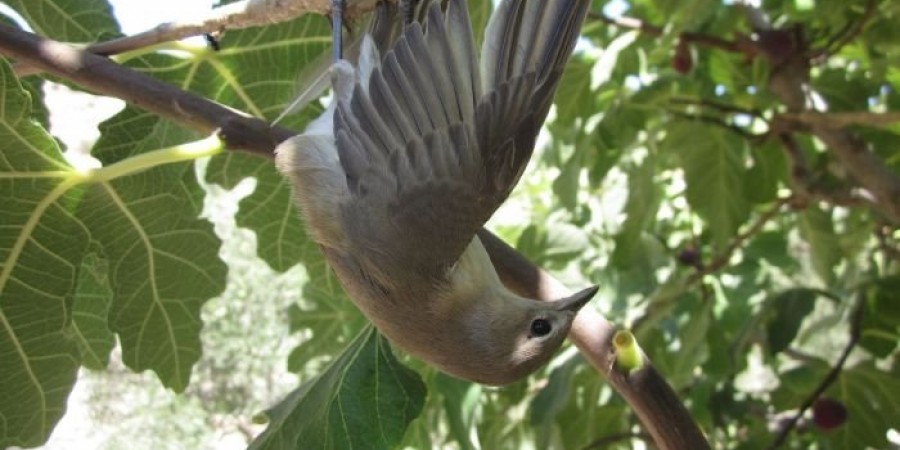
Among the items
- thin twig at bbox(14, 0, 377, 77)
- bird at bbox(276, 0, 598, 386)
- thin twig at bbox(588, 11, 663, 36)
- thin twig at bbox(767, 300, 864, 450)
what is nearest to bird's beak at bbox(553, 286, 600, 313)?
bird at bbox(276, 0, 598, 386)

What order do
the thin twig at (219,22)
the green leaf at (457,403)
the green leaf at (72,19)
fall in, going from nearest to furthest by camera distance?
the thin twig at (219,22), the green leaf at (72,19), the green leaf at (457,403)

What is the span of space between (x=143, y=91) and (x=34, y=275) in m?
0.38

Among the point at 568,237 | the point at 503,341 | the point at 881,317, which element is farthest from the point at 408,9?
the point at 881,317

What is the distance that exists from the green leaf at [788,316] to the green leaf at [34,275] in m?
1.53

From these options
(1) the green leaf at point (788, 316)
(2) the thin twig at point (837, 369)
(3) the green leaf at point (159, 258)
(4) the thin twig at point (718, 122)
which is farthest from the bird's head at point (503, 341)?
(4) the thin twig at point (718, 122)

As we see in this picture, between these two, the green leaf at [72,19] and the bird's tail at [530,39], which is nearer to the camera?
the bird's tail at [530,39]

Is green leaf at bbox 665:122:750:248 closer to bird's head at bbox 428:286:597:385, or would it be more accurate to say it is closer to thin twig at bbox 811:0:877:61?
thin twig at bbox 811:0:877:61

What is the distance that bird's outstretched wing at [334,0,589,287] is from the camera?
1252 millimetres

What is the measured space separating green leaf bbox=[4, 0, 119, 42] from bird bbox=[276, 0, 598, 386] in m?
0.66

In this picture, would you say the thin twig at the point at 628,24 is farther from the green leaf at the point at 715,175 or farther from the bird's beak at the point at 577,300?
the bird's beak at the point at 577,300

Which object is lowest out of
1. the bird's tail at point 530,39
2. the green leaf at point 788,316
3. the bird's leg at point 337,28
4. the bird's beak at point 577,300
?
the green leaf at point 788,316

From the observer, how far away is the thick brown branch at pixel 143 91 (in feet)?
4.27

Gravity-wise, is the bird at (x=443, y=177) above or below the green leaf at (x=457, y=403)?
above

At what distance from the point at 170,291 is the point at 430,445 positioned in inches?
24.6
